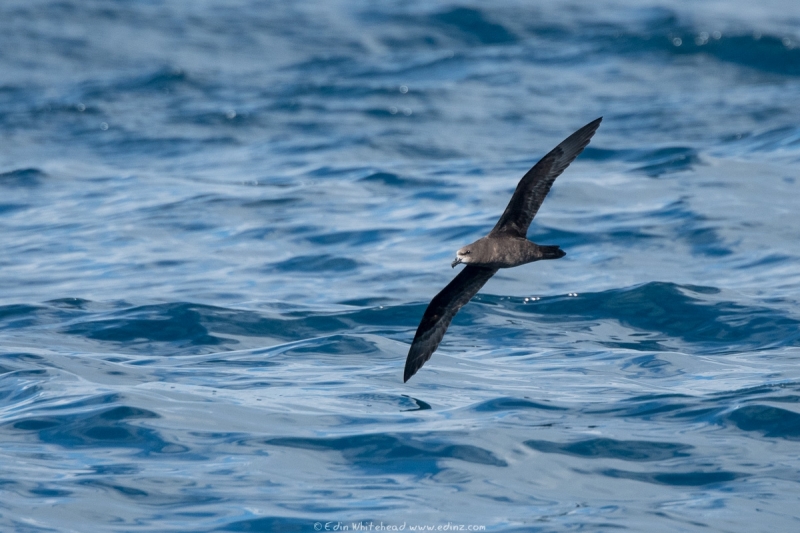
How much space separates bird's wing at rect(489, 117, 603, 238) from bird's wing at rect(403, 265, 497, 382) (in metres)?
0.76


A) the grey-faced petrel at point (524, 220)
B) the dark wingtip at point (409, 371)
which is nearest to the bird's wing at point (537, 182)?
the grey-faced petrel at point (524, 220)

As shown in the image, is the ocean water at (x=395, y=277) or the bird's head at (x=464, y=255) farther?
the bird's head at (x=464, y=255)

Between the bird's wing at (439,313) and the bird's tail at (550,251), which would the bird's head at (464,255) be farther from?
the bird's wing at (439,313)

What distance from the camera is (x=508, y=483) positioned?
7.36m

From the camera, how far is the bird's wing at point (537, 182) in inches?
308

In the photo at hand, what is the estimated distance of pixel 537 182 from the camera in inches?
310

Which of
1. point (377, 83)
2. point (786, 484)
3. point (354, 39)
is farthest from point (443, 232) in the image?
point (354, 39)

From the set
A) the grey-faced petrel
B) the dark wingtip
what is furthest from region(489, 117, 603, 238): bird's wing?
the dark wingtip

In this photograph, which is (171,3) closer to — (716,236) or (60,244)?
(60,244)

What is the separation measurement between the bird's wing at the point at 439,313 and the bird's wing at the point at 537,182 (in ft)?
2.51

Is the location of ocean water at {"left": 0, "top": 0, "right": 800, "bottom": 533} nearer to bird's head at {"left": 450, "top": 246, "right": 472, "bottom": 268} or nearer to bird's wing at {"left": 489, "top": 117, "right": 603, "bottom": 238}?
bird's head at {"left": 450, "top": 246, "right": 472, "bottom": 268}

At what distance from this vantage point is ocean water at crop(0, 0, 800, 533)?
24.1ft

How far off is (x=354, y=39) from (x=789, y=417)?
66.7 ft

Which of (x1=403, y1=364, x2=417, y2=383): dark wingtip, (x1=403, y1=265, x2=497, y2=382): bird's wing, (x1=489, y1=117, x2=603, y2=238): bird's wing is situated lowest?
(x1=403, y1=364, x2=417, y2=383): dark wingtip
